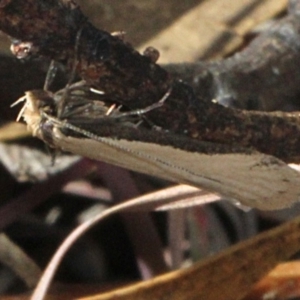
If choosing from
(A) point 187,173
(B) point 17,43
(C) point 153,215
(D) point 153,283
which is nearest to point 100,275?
(C) point 153,215

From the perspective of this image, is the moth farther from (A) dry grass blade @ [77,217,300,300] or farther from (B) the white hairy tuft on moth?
(A) dry grass blade @ [77,217,300,300]

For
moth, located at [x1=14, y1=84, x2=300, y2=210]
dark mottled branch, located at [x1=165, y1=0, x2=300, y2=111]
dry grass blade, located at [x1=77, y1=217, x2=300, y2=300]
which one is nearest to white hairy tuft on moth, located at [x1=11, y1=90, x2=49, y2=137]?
moth, located at [x1=14, y1=84, x2=300, y2=210]

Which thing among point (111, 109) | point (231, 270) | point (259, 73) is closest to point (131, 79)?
point (111, 109)

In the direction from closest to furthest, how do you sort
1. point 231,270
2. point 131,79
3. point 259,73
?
point 131,79, point 231,270, point 259,73

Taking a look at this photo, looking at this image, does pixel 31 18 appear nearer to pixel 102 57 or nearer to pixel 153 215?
pixel 102 57

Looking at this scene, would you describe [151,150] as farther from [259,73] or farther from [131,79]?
[259,73]

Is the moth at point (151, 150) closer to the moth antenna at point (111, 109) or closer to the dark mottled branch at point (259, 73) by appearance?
the moth antenna at point (111, 109)
